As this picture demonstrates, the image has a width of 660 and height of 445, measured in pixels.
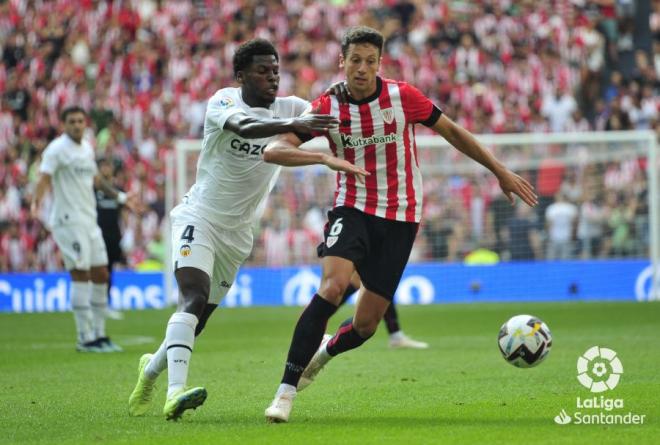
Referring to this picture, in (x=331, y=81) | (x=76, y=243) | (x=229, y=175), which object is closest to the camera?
(x=229, y=175)

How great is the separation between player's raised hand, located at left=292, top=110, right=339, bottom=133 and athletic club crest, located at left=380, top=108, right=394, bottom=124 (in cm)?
58

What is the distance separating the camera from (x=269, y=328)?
17250mm

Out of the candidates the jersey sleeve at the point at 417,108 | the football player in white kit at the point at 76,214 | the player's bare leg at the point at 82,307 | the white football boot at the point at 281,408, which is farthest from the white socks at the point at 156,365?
the player's bare leg at the point at 82,307

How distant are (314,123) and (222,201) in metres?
1.13

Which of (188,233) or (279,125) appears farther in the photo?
(188,233)

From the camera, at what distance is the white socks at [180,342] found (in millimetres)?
7504

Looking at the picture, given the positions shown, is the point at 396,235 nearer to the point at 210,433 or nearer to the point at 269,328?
the point at 210,433

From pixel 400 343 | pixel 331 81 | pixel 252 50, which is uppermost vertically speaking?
pixel 331 81

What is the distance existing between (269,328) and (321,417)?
9637 mm

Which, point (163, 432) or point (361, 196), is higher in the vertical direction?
point (361, 196)

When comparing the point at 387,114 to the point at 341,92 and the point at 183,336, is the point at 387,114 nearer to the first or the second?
the point at 341,92

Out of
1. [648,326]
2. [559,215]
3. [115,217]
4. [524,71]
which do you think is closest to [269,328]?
[115,217]

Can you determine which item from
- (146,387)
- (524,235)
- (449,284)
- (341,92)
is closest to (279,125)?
(341,92)

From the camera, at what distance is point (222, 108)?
7840 mm
